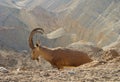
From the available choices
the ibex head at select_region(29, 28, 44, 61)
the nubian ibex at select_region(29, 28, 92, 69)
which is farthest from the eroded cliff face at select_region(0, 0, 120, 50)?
the nubian ibex at select_region(29, 28, 92, 69)

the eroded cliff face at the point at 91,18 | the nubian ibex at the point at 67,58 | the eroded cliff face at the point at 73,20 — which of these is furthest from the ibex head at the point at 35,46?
the eroded cliff face at the point at 91,18

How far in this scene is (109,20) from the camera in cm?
4816

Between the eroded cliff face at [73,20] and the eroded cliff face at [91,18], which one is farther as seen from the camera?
the eroded cliff face at [91,18]

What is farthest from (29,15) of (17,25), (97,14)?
(97,14)

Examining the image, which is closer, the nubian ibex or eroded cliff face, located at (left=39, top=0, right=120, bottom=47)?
the nubian ibex

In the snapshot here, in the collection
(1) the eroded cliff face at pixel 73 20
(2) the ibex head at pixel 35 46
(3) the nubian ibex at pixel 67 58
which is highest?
(1) the eroded cliff face at pixel 73 20

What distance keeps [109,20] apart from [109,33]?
4365mm

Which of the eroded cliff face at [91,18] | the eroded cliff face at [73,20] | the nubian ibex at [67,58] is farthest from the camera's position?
the eroded cliff face at [91,18]

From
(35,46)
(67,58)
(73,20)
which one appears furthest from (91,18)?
(67,58)

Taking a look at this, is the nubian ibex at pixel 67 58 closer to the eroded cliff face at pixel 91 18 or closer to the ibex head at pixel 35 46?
the ibex head at pixel 35 46

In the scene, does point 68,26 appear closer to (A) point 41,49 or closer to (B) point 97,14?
(B) point 97,14

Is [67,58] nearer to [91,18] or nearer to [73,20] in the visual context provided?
[91,18]

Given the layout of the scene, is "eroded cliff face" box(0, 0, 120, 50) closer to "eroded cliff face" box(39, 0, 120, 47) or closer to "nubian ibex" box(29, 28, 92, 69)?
"eroded cliff face" box(39, 0, 120, 47)

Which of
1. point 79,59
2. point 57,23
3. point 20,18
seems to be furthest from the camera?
point 57,23
